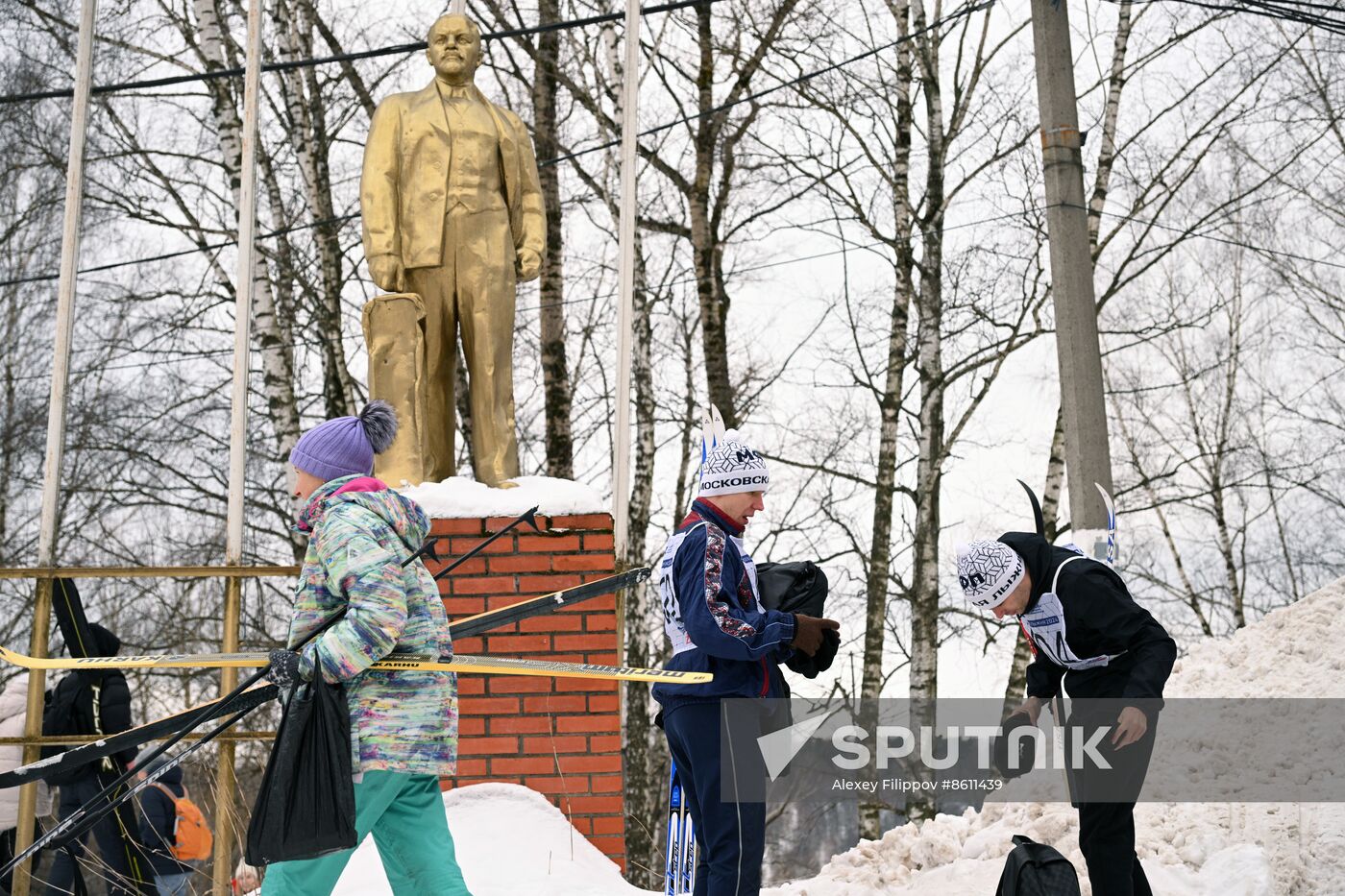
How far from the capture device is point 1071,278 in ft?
24.4

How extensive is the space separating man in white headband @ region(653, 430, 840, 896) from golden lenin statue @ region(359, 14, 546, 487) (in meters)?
2.79

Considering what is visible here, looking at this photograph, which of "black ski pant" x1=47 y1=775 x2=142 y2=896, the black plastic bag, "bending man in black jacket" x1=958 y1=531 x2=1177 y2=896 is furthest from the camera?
"black ski pant" x1=47 y1=775 x2=142 y2=896

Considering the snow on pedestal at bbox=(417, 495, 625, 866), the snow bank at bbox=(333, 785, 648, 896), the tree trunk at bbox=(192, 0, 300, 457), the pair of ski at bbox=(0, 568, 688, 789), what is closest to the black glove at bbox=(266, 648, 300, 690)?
the pair of ski at bbox=(0, 568, 688, 789)

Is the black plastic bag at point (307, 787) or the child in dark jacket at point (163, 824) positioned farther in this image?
the child in dark jacket at point (163, 824)

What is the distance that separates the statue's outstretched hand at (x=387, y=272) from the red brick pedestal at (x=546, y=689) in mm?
1251

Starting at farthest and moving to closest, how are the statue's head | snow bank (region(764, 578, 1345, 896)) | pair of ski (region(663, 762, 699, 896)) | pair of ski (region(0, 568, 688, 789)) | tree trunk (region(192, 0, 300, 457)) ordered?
tree trunk (region(192, 0, 300, 457)) → the statue's head → snow bank (region(764, 578, 1345, 896)) → pair of ski (region(663, 762, 699, 896)) → pair of ski (region(0, 568, 688, 789))

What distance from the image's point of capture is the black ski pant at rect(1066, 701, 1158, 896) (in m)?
4.15

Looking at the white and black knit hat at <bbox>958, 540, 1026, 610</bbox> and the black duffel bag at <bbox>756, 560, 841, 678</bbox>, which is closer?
the white and black knit hat at <bbox>958, 540, 1026, 610</bbox>

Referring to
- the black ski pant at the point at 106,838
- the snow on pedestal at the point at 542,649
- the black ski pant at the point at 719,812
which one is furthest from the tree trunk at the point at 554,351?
the black ski pant at the point at 719,812

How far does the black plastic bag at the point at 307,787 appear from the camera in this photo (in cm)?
326

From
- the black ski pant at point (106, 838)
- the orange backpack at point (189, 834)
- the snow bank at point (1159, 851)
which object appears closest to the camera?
the snow bank at point (1159, 851)

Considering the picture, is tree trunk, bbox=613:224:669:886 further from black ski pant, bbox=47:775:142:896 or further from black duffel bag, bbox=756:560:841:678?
black duffel bag, bbox=756:560:841:678

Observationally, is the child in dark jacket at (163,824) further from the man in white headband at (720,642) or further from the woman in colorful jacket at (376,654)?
the woman in colorful jacket at (376,654)

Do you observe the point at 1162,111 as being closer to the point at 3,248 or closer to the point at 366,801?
the point at 3,248
